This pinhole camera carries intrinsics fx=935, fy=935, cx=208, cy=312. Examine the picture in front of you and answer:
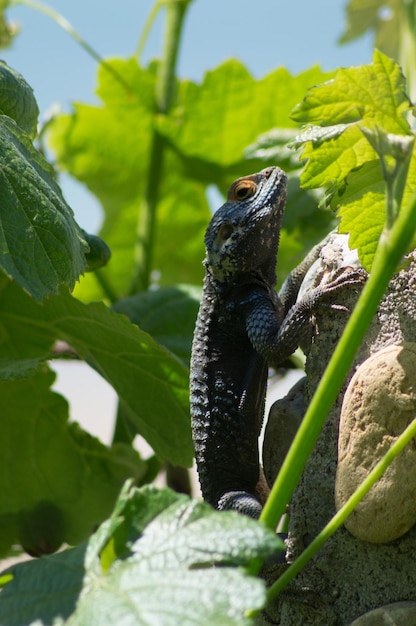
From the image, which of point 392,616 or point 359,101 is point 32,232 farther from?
point 392,616

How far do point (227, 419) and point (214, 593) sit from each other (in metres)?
0.70

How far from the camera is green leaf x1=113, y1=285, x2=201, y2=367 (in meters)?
2.09

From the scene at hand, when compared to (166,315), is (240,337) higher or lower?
lower

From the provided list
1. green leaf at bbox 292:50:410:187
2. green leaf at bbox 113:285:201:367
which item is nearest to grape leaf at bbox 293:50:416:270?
green leaf at bbox 292:50:410:187

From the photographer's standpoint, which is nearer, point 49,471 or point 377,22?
point 49,471

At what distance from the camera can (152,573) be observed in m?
0.88

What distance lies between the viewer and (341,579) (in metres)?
1.25

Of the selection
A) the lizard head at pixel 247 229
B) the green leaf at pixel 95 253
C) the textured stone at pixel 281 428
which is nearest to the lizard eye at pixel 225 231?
the lizard head at pixel 247 229

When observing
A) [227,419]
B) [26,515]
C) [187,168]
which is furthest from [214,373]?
[187,168]

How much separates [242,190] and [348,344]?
0.86m

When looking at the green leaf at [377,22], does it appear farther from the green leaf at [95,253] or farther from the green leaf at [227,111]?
the green leaf at [95,253]

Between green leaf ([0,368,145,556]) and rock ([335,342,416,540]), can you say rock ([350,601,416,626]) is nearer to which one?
rock ([335,342,416,540])

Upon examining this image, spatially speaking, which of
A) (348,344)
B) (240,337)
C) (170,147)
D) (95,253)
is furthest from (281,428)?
(170,147)

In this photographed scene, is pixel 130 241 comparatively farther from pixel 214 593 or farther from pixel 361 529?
pixel 214 593
